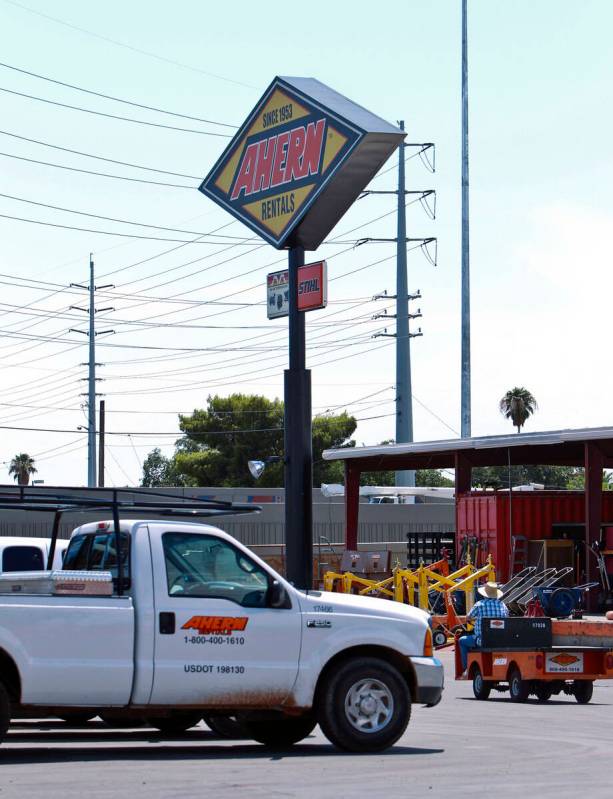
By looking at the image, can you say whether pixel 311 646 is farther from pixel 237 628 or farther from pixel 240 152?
pixel 240 152

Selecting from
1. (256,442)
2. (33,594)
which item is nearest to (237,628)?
(33,594)

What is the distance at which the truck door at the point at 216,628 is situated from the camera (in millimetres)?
11602

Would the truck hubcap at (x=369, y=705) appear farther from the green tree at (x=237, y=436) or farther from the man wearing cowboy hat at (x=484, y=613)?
the green tree at (x=237, y=436)

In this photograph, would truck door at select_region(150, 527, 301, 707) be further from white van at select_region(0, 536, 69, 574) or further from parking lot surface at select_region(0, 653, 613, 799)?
white van at select_region(0, 536, 69, 574)

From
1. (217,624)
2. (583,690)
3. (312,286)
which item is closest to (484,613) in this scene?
(583,690)

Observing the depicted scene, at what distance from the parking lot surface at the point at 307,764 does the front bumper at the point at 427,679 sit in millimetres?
494

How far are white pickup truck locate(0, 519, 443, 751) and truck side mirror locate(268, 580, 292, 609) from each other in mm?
12

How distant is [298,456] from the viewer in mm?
22016

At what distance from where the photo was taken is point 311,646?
12023 mm

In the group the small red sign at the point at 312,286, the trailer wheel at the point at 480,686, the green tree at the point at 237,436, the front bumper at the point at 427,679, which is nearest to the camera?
the front bumper at the point at 427,679

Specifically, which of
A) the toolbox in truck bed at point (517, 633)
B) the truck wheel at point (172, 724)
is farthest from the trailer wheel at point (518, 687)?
the truck wheel at point (172, 724)

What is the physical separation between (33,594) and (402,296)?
51.5 metres

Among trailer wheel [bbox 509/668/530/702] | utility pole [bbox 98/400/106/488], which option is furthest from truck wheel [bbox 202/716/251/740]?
utility pole [bbox 98/400/106/488]

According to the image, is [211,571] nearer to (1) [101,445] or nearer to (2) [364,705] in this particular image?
(2) [364,705]
